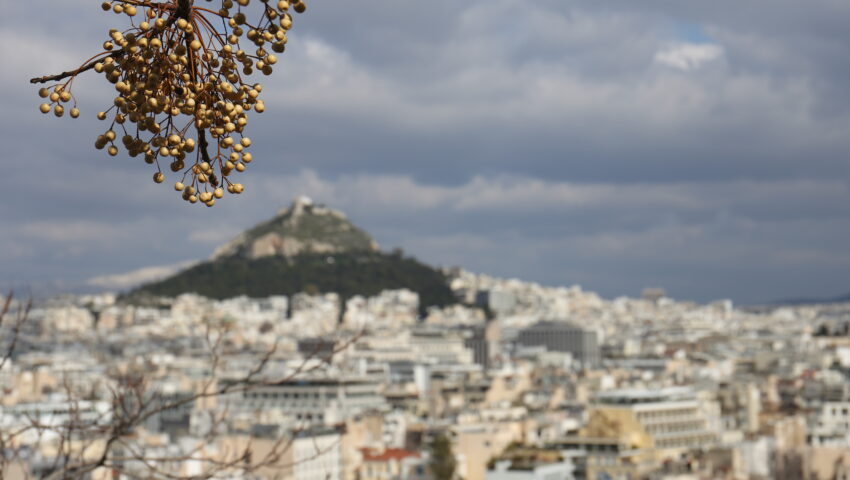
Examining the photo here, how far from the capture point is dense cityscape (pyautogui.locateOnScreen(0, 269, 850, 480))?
17391mm

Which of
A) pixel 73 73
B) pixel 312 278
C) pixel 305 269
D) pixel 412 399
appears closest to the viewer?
pixel 73 73

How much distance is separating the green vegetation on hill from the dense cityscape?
14922mm

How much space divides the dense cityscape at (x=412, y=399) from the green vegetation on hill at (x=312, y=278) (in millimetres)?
14922

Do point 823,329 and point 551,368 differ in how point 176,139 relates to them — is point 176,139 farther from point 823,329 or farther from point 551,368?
point 823,329

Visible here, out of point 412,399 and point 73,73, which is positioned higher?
point 73,73

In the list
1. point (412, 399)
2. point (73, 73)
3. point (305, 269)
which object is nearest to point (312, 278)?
point (305, 269)

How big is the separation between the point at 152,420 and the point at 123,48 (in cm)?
6019

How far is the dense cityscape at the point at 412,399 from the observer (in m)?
17.4

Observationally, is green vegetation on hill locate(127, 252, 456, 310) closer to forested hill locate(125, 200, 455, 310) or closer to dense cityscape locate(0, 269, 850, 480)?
forested hill locate(125, 200, 455, 310)

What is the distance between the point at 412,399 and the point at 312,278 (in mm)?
97562

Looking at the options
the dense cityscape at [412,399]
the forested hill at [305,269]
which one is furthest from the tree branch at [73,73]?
the forested hill at [305,269]

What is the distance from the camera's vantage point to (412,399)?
67.1 m

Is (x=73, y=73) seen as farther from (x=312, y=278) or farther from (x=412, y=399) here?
(x=312, y=278)

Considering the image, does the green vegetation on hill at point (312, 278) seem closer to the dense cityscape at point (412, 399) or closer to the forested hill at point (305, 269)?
the forested hill at point (305, 269)
